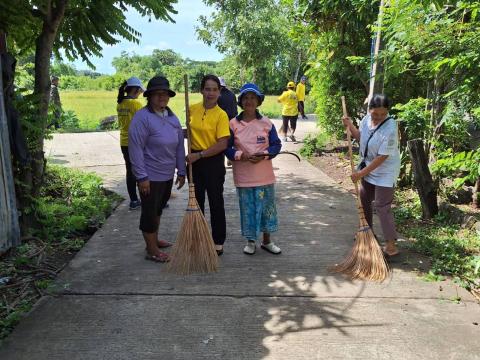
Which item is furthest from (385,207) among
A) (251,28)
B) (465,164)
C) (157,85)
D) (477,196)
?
(251,28)

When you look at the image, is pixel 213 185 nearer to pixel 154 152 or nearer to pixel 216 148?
pixel 216 148

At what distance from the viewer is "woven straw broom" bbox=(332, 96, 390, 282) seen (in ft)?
13.4

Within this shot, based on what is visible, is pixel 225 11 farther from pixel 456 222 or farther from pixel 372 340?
pixel 372 340

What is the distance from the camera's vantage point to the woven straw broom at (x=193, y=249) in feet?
13.8

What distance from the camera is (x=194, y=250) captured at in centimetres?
423

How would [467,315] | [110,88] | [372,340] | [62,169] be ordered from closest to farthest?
[372,340] < [467,315] < [62,169] < [110,88]

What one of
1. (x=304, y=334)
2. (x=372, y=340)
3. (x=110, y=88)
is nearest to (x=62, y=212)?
(x=304, y=334)

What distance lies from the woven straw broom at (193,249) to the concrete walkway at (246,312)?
0.11 meters

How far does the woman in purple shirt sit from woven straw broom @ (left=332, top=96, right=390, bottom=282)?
5.57 ft

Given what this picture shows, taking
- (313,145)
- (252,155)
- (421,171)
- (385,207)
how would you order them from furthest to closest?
(313,145), (421,171), (385,207), (252,155)

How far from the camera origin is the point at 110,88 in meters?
56.0

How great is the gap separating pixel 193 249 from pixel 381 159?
191 cm

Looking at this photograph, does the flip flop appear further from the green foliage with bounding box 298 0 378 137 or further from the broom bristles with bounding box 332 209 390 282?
the green foliage with bounding box 298 0 378 137

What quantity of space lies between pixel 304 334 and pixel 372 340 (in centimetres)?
45
